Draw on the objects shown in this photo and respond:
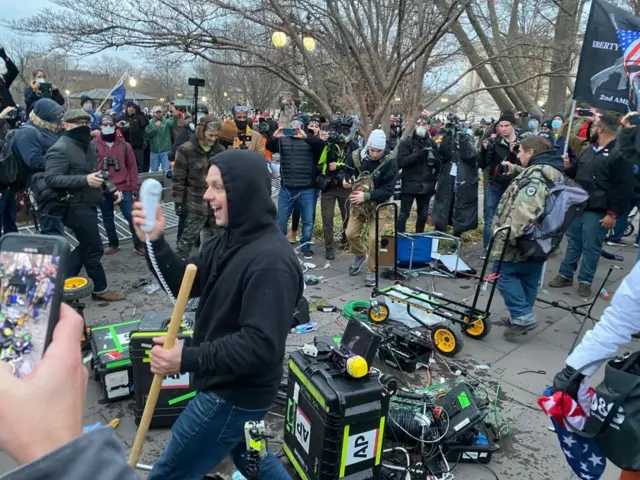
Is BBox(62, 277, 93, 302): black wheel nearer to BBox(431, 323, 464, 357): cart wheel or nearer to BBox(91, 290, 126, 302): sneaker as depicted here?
BBox(91, 290, 126, 302): sneaker

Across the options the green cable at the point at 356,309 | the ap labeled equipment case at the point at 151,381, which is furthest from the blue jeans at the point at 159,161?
the ap labeled equipment case at the point at 151,381

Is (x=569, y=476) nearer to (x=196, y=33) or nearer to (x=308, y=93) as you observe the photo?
(x=308, y=93)

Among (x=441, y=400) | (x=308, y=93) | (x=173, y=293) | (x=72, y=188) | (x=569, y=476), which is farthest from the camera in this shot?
(x=308, y=93)

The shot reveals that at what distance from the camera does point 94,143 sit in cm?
674

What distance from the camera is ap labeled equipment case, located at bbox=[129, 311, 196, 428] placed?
3.29 meters

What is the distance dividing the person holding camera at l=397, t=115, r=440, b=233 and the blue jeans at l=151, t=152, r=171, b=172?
7.15 metres

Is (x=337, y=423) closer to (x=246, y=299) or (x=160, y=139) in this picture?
(x=246, y=299)

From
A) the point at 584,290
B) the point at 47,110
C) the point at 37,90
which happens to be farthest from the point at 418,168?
the point at 37,90

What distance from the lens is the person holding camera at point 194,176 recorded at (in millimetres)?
6070

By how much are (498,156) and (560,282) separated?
7.41 feet

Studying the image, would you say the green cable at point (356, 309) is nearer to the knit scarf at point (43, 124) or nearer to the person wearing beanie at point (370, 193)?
the person wearing beanie at point (370, 193)

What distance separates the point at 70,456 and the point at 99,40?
A: 8318mm

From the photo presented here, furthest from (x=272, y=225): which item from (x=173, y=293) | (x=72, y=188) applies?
(x=72, y=188)

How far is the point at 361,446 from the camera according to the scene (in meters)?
2.67
